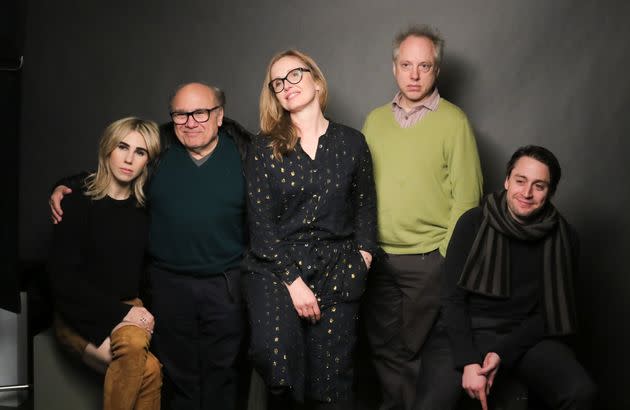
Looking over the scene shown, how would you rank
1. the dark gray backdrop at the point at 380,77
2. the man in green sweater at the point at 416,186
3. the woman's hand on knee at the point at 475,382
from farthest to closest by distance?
the dark gray backdrop at the point at 380,77
the man in green sweater at the point at 416,186
the woman's hand on knee at the point at 475,382

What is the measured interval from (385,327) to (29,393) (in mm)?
1832

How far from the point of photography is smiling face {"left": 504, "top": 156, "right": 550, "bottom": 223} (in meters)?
3.13

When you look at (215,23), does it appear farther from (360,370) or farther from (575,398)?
(575,398)

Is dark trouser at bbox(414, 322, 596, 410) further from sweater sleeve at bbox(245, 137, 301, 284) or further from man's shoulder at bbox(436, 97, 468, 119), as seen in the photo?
man's shoulder at bbox(436, 97, 468, 119)

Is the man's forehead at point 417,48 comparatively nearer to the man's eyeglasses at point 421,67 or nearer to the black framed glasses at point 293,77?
the man's eyeglasses at point 421,67

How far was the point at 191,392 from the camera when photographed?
3.45 metres

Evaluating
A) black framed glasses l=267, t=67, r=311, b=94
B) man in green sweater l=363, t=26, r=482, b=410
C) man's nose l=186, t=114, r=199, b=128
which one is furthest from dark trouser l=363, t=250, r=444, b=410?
man's nose l=186, t=114, r=199, b=128

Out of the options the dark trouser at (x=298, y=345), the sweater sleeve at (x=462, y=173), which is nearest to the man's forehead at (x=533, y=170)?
the sweater sleeve at (x=462, y=173)

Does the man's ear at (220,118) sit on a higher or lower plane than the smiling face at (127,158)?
higher

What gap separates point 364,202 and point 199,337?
3.02ft

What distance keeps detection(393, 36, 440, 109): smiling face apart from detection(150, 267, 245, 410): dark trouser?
3.68 feet

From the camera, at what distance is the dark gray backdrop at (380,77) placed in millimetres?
4176

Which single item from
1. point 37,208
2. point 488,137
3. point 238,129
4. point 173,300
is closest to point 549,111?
point 488,137

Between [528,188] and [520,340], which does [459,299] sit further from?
[528,188]
